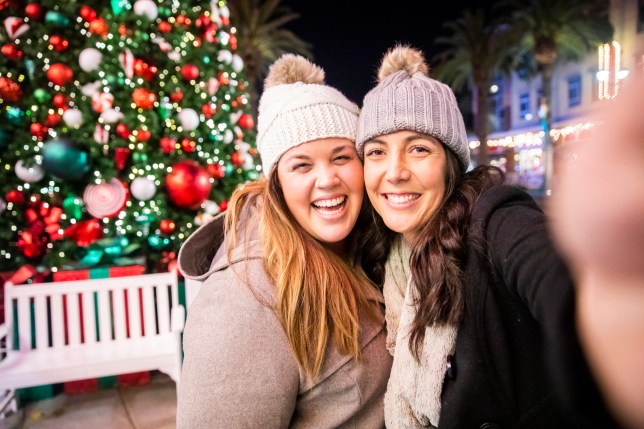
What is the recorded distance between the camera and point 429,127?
175 centimetres

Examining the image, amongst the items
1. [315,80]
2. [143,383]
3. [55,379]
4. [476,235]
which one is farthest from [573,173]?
[143,383]

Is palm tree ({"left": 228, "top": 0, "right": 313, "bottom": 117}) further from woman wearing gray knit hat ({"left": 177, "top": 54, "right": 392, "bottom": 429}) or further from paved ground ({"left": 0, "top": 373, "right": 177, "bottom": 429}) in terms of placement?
woman wearing gray knit hat ({"left": 177, "top": 54, "right": 392, "bottom": 429})

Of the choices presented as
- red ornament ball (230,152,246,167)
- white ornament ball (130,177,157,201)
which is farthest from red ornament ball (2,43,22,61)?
red ornament ball (230,152,246,167)

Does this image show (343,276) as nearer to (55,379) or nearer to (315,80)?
(315,80)

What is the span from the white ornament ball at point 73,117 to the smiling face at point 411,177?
4100 millimetres

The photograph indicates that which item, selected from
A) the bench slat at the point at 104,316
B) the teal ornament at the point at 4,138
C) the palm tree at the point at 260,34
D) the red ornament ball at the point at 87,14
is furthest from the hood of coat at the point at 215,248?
the palm tree at the point at 260,34

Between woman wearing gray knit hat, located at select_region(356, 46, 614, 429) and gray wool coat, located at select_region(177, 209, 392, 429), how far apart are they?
140 millimetres

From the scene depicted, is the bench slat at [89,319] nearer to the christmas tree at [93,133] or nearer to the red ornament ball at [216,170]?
the christmas tree at [93,133]

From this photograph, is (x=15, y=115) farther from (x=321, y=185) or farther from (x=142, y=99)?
(x=321, y=185)

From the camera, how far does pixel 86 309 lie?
3.99 m

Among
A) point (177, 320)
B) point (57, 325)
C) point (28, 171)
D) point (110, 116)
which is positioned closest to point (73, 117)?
point (110, 116)

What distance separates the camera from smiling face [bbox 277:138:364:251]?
194 centimetres

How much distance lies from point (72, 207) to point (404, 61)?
4309mm

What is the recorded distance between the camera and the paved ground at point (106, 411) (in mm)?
3725
